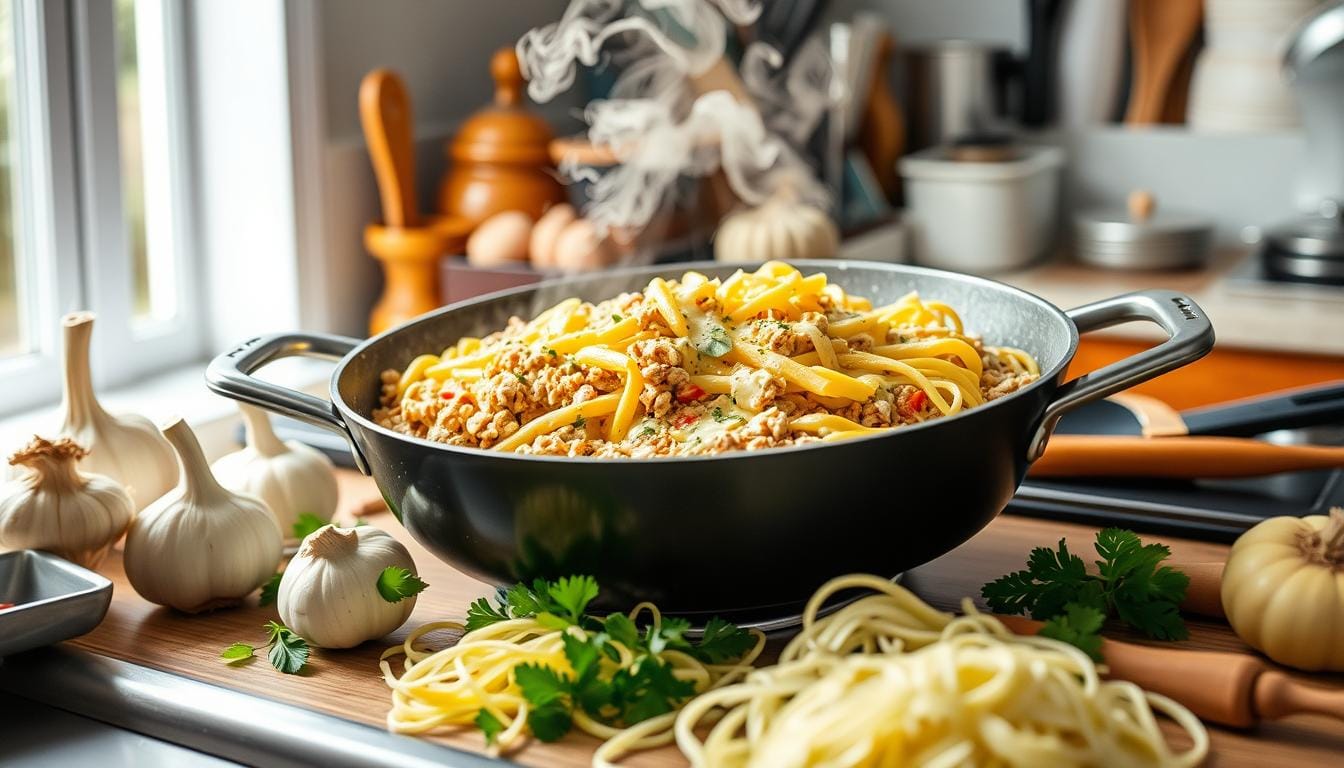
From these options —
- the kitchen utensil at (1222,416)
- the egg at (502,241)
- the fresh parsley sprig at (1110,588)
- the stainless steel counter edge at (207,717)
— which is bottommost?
the stainless steel counter edge at (207,717)

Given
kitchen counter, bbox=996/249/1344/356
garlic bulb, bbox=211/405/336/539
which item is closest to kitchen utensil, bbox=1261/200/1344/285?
kitchen counter, bbox=996/249/1344/356

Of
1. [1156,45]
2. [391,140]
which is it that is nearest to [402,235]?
[391,140]

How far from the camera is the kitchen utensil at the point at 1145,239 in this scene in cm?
254

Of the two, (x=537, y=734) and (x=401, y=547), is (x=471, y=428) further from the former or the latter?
(x=537, y=734)

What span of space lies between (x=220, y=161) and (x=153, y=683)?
4.25 ft

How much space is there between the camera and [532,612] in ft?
3.16

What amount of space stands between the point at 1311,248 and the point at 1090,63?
662 mm

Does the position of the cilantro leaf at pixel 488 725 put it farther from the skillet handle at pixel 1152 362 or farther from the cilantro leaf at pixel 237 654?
the skillet handle at pixel 1152 362

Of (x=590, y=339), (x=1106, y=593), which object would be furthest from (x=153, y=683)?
(x=1106, y=593)

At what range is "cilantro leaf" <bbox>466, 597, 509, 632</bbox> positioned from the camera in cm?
99

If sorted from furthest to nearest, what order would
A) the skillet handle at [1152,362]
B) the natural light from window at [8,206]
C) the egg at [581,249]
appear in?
1. the egg at [581,249]
2. the natural light from window at [8,206]
3. the skillet handle at [1152,362]

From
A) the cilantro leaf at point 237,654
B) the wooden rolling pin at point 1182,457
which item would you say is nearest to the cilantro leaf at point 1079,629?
the wooden rolling pin at point 1182,457

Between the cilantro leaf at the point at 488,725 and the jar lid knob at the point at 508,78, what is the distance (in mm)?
1475

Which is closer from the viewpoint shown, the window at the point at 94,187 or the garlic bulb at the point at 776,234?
the window at the point at 94,187
